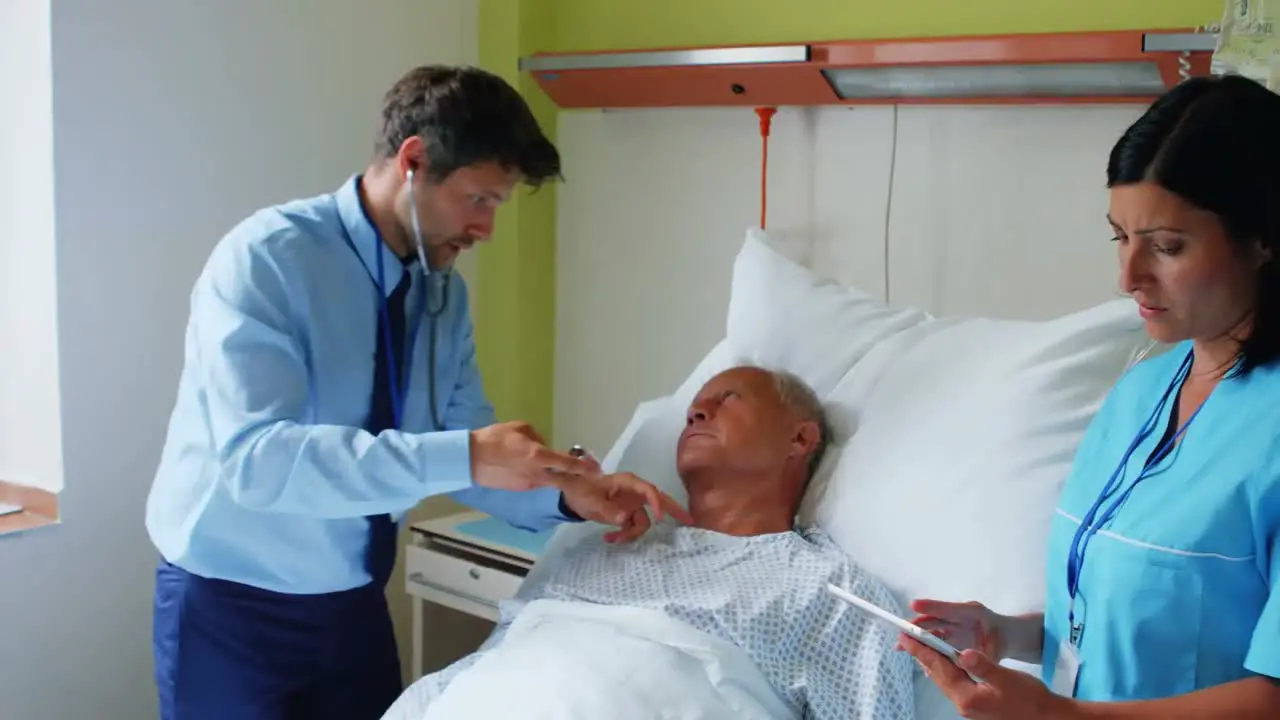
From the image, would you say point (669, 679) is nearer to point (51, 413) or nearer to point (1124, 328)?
point (1124, 328)

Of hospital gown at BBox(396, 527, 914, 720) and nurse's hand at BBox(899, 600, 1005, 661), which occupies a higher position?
nurse's hand at BBox(899, 600, 1005, 661)

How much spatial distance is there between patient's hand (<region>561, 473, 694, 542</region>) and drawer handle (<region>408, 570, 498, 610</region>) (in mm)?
709

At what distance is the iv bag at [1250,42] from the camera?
1.71 metres

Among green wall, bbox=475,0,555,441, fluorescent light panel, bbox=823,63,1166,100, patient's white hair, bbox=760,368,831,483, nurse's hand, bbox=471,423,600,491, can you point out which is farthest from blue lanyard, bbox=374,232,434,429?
green wall, bbox=475,0,555,441

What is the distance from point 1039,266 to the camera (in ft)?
7.36

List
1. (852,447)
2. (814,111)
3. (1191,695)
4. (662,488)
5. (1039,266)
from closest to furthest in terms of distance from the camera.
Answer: (1191,695) < (852,447) < (662,488) < (1039,266) < (814,111)

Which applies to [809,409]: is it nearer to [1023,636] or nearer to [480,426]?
[480,426]

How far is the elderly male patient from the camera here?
1.53 meters

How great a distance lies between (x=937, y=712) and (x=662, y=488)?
61cm

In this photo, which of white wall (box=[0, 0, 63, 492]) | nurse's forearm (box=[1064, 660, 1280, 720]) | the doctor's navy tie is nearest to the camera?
nurse's forearm (box=[1064, 660, 1280, 720])

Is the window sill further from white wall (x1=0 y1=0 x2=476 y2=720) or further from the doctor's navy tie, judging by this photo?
the doctor's navy tie

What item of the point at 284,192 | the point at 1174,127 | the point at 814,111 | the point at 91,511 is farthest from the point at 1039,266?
the point at 91,511

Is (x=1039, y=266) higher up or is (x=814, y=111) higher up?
(x=814, y=111)

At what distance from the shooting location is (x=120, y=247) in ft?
7.77
